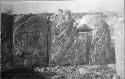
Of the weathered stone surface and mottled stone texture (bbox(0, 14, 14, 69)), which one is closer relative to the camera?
mottled stone texture (bbox(0, 14, 14, 69))

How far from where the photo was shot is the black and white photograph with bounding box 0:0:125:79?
267 cm

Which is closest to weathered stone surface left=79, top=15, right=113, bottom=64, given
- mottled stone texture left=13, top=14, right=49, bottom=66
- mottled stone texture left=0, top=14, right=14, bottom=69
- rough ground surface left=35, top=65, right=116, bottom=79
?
rough ground surface left=35, top=65, right=116, bottom=79

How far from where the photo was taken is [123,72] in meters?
2.73

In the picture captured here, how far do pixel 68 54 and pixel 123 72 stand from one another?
825 millimetres

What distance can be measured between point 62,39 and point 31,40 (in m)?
0.44

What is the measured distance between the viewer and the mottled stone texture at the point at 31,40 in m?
2.67

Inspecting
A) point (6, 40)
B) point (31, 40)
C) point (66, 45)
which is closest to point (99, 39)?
point (66, 45)

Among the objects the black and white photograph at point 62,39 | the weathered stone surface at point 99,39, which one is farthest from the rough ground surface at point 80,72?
the weathered stone surface at point 99,39

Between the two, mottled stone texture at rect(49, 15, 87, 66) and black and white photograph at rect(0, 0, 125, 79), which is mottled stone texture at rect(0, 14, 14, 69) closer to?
black and white photograph at rect(0, 0, 125, 79)

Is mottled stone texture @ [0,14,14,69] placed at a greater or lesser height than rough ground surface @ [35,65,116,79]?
greater

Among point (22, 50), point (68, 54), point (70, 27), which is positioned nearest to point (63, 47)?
point (68, 54)

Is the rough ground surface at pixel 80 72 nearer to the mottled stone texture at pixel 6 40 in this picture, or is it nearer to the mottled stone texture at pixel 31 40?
the mottled stone texture at pixel 31 40

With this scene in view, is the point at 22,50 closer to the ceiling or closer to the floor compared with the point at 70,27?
closer to the floor

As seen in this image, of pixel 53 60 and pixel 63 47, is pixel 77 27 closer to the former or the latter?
pixel 63 47
